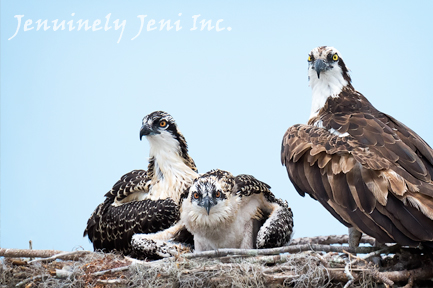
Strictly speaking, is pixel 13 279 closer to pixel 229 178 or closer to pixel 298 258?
pixel 229 178

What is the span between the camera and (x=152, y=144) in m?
5.82

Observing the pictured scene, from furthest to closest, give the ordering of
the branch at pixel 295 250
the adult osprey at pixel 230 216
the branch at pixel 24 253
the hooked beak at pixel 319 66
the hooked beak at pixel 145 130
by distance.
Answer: the hooked beak at pixel 145 130, the hooked beak at pixel 319 66, the branch at pixel 24 253, the adult osprey at pixel 230 216, the branch at pixel 295 250

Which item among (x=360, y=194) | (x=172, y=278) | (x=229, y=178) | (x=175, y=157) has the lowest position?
(x=172, y=278)

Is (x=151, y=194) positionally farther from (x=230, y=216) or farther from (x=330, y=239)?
(x=330, y=239)

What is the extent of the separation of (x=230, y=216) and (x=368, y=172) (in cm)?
124

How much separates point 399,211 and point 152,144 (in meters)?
2.52

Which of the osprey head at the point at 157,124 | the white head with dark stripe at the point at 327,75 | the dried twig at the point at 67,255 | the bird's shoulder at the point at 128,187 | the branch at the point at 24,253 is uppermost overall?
the white head with dark stripe at the point at 327,75

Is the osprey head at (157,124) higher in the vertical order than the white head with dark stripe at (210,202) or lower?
higher

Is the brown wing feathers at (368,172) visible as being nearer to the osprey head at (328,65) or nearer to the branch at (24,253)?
the osprey head at (328,65)

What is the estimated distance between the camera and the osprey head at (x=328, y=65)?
5.50 metres

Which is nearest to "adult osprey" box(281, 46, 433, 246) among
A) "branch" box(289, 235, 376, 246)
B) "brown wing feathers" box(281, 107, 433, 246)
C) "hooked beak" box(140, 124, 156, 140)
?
"brown wing feathers" box(281, 107, 433, 246)

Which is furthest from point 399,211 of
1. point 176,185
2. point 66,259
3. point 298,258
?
point 66,259

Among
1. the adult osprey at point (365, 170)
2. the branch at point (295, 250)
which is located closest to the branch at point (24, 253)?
the branch at point (295, 250)

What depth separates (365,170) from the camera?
432 centimetres
